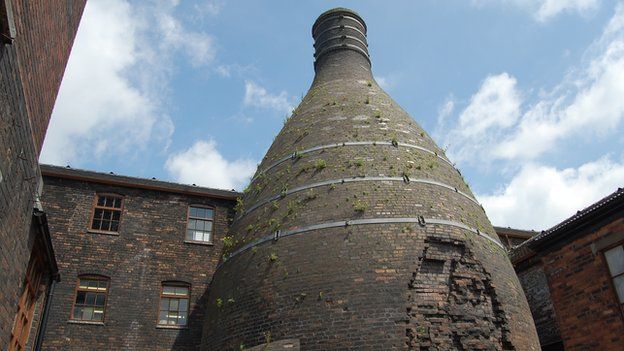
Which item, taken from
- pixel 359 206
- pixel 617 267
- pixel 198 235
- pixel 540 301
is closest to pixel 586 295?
pixel 617 267

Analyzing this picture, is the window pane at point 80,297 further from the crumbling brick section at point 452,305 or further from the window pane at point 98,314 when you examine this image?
the crumbling brick section at point 452,305

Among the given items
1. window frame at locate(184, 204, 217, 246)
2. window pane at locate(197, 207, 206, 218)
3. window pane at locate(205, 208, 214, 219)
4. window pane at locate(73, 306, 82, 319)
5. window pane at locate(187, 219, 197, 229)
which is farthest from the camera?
window pane at locate(205, 208, 214, 219)

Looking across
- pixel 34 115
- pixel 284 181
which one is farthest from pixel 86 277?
pixel 34 115

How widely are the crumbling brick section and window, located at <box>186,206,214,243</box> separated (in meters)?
9.74

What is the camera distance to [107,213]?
17.6 m

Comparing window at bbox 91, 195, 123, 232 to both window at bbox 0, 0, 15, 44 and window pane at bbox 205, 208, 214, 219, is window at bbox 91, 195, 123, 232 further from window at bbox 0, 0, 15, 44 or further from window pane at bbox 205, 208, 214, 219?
window at bbox 0, 0, 15, 44

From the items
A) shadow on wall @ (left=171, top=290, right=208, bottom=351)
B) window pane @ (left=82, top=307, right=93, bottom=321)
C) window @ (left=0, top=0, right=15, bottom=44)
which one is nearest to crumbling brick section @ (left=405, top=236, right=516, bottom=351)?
window @ (left=0, top=0, right=15, bottom=44)

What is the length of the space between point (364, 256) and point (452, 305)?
2.05 metres

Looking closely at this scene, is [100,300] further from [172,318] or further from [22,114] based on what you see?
[22,114]

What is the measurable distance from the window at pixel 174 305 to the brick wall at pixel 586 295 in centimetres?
1130

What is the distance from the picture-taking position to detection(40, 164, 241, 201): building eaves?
687 inches

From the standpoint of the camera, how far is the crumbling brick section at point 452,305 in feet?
32.0

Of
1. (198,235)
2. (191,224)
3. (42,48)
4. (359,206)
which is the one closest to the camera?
(42,48)

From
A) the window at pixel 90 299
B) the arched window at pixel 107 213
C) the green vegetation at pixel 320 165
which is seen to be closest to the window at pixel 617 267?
the green vegetation at pixel 320 165
